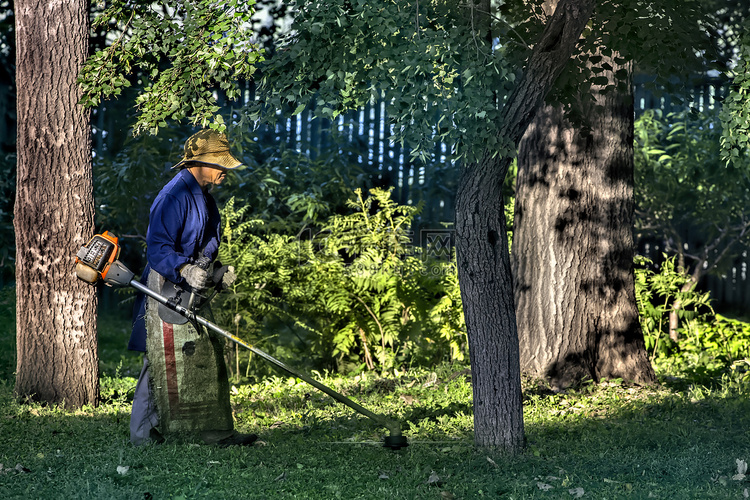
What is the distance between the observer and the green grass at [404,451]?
4199 millimetres

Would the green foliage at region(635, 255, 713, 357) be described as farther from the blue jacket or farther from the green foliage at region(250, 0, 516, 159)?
the blue jacket

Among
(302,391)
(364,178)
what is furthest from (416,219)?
(302,391)

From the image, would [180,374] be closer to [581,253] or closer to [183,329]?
[183,329]

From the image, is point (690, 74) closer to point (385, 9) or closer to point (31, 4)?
point (385, 9)

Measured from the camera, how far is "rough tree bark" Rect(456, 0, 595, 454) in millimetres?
4652

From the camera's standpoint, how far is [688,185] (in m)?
9.62

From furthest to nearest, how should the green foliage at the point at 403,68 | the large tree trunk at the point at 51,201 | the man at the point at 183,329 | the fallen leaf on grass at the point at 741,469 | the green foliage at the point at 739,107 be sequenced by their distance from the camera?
the large tree trunk at the point at 51,201 < the man at the point at 183,329 < the green foliage at the point at 739,107 < the fallen leaf on grass at the point at 741,469 < the green foliage at the point at 403,68

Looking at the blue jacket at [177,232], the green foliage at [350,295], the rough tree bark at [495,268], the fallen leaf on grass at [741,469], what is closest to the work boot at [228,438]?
the blue jacket at [177,232]

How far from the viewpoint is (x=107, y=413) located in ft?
19.8

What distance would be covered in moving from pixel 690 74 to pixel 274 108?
2.68m

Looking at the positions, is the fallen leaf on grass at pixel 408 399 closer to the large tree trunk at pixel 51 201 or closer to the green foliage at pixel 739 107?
the large tree trunk at pixel 51 201

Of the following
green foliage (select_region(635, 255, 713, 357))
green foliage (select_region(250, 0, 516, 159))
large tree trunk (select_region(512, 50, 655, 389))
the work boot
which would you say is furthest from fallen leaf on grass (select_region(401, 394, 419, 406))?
green foliage (select_region(635, 255, 713, 357))

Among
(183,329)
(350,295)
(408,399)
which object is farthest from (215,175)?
(350,295)

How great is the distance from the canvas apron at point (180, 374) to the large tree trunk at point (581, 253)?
3.11 m
